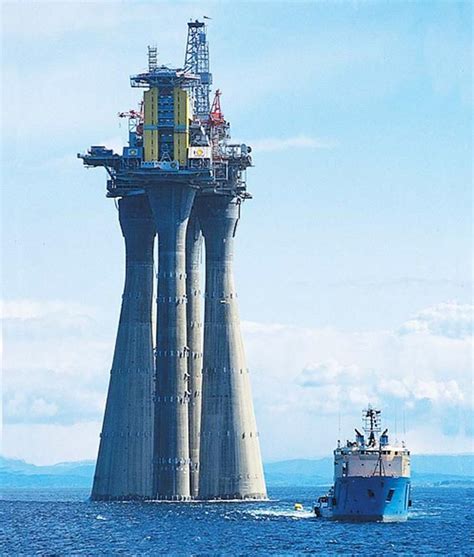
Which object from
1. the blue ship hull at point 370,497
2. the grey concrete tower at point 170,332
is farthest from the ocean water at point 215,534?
the grey concrete tower at point 170,332

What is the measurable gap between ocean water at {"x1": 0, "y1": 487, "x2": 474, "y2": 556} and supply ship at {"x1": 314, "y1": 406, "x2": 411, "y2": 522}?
5.32 feet

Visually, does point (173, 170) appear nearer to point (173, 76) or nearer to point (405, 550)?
point (173, 76)

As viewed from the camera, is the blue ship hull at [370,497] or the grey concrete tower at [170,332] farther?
the grey concrete tower at [170,332]

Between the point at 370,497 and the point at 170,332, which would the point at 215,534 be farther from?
the point at 170,332

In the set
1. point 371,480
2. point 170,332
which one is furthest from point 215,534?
point 170,332

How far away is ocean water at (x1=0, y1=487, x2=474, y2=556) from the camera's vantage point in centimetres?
14075

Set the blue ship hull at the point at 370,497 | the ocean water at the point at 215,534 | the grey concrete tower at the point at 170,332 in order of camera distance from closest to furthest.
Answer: the ocean water at the point at 215,534 < the blue ship hull at the point at 370,497 < the grey concrete tower at the point at 170,332

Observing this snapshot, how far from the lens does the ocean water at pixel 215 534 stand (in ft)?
462

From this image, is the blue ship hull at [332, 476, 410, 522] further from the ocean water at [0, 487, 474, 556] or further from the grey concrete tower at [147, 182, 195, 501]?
the grey concrete tower at [147, 182, 195, 501]

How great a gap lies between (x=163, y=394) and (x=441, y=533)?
134 ft

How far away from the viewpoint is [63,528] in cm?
17425

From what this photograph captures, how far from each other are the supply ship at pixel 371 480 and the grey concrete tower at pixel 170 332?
92.5 feet

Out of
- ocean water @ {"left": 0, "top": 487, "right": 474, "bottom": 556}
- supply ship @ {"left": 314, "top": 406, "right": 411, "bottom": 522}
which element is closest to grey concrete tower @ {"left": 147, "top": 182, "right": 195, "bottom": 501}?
ocean water @ {"left": 0, "top": 487, "right": 474, "bottom": 556}

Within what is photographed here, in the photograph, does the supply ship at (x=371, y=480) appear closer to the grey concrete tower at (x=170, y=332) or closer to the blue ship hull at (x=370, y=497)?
the blue ship hull at (x=370, y=497)
